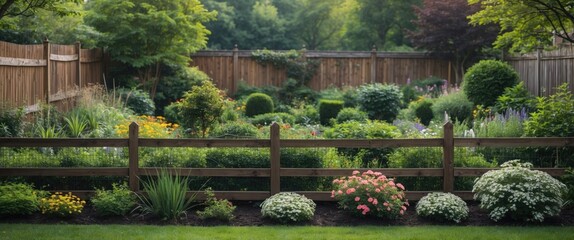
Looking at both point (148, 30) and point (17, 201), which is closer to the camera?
point (17, 201)

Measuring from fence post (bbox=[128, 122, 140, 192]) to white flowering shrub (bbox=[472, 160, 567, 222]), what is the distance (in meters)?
4.56

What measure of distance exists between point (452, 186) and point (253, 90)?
49.4ft

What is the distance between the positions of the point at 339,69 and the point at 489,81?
8241 millimetres

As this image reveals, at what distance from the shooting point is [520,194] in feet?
28.2

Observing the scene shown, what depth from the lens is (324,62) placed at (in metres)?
25.3

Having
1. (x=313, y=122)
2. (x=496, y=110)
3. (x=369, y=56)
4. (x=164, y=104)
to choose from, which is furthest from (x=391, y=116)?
(x=164, y=104)

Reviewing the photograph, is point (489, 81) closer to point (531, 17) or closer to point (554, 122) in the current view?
point (554, 122)

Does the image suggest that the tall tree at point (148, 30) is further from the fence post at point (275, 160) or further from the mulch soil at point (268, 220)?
the mulch soil at point (268, 220)

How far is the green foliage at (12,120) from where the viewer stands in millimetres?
12852

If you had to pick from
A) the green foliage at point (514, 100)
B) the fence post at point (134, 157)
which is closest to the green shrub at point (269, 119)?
the green foliage at point (514, 100)

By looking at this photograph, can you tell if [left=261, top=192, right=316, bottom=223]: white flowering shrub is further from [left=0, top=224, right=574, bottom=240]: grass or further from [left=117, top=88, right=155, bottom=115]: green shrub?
[left=117, top=88, right=155, bottom=115]: green shrub

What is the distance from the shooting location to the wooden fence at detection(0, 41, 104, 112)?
13.5 metres

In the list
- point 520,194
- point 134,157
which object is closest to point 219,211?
point 134,157

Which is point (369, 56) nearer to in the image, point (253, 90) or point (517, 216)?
point (253, 90)
